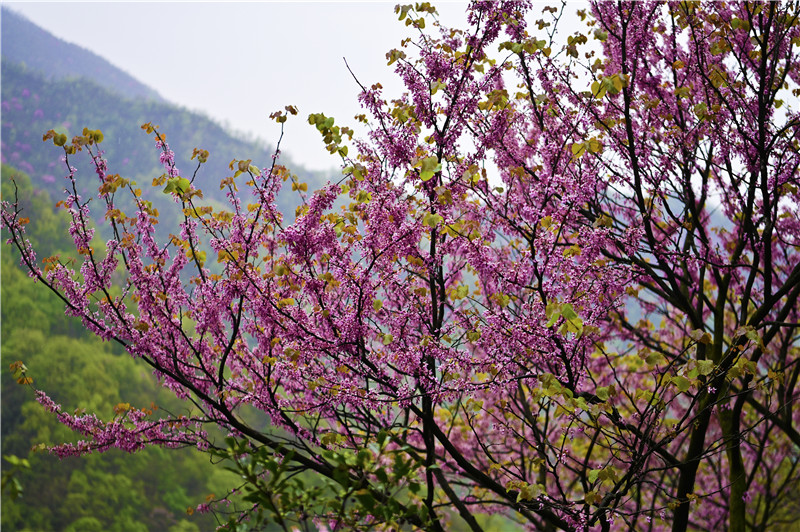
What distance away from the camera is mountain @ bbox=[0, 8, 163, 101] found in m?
53.3

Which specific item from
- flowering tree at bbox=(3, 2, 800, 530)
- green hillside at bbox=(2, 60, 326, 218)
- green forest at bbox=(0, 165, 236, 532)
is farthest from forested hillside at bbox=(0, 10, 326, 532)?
flowering tree at bbox=(3, 2, 800, 530)

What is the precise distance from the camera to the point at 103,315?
448cm

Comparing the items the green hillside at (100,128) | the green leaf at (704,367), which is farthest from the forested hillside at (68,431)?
the green leaf at (704,367)

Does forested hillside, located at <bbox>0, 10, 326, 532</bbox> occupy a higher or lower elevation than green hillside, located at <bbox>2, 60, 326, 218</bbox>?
lower

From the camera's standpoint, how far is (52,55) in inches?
2231

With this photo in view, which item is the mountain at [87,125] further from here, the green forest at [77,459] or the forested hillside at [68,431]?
the green forest at [77,459]

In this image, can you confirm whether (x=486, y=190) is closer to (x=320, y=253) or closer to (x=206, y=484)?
(x=320, y=253)

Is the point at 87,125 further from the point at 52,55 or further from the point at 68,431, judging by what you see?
the point at 68,431

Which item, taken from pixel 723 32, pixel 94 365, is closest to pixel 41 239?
pixel 94 365

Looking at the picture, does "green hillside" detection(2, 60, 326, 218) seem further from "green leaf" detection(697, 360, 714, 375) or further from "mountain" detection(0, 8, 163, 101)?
"green leaf" detection(697, 360, 714, 375)

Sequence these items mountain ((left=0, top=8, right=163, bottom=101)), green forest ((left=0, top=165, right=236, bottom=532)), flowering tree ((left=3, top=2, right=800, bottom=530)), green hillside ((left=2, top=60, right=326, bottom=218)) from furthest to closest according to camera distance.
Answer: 1. mountain ((left=0, top=8, right=163, bottom=101))
2. green hillside ((left=2, top=60, right=326, bottom=218))
3. green forest ((left=0, top=165, right=236, bottom=532))
4. flowering tree ((left=3, top=2, right=800, bottom=530))

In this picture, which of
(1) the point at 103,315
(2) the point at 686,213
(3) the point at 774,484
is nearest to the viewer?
(1) the point at 103,315

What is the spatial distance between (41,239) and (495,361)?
2476 cm

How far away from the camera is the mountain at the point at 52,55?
53309mm
